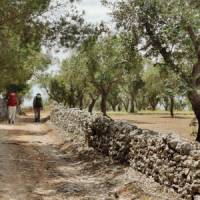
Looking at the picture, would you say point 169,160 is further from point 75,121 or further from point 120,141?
point 75,121

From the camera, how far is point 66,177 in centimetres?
1612

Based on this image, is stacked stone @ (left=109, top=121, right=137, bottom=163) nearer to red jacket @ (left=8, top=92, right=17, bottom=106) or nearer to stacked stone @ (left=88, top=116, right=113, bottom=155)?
stacked stone @ (left=88, top=116, right=113, bottom=155)

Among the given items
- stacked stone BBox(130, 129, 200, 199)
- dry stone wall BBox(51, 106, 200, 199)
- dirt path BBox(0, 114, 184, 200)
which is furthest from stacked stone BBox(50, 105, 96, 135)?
stacked stone BBox(130, 129, 200, 199)

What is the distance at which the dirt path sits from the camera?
13.4 m

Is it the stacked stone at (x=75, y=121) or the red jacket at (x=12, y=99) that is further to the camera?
the red jacket at (x=12, y=99)

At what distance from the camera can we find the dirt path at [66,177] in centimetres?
1335

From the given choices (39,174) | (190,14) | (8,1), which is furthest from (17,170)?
(190,14)

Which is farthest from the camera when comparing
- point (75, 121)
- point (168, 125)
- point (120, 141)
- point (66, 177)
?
point (168, 125)

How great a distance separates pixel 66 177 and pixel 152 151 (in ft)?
9.70

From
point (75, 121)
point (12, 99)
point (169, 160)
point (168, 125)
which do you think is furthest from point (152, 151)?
point (168, 125)

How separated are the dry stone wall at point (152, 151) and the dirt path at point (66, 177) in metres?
0.32

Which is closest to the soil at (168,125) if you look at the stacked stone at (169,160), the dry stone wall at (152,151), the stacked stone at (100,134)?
the stacked stone at (100,134)

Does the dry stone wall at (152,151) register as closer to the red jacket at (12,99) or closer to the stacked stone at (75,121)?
the stacked stone at (75,121)

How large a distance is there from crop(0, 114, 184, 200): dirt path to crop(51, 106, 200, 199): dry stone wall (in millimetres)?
316
